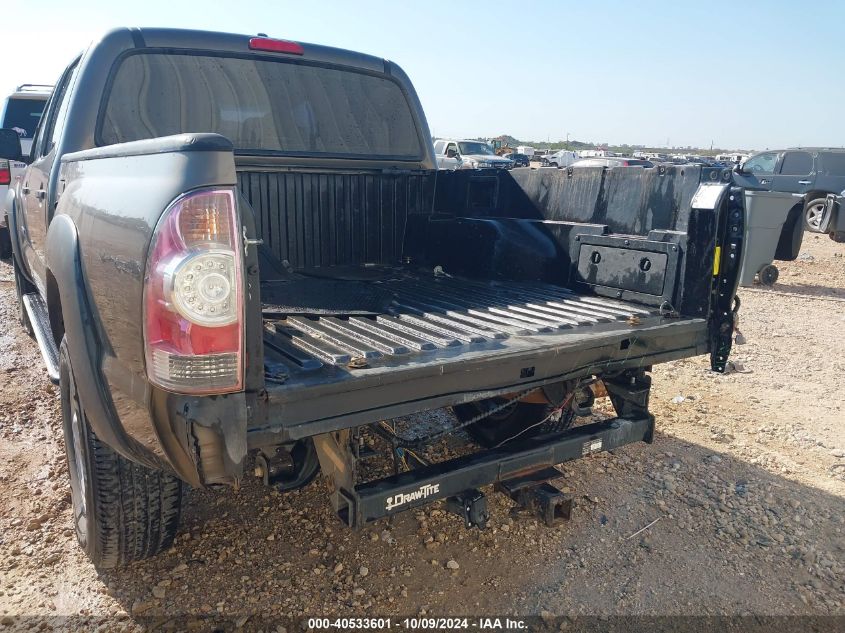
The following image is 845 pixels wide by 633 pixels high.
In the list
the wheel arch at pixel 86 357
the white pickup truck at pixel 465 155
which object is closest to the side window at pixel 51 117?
the wheel arch at pixel 86 357

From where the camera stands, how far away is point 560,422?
3.53 m

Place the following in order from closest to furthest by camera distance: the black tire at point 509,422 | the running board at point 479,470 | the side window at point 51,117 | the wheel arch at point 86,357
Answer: the wheel arch at point 86,357, the running board at point 479,470, the black tire at point 509,422, the side window at point 51,117

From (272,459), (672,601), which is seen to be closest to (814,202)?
(672,601)

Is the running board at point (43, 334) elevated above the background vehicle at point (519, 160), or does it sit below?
below

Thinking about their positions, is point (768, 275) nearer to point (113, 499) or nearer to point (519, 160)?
point (113, 499)

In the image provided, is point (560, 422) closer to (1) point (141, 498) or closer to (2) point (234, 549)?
(2) point (234, 549)

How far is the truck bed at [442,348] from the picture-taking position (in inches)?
78.6

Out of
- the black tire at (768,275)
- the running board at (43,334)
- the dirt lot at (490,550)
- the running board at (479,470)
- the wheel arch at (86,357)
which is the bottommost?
the dirt lot at (490,550)

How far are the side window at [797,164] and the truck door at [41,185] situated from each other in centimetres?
1610

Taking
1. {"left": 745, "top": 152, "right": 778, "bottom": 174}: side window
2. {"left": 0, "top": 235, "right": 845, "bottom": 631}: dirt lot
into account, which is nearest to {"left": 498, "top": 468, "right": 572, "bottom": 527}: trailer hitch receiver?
{"left": 0, "top": 235, "right": 845, "bottom": 631}: dirt lot

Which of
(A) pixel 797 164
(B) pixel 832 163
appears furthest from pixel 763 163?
(B) pixel 832 163

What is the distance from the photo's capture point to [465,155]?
26.3 m

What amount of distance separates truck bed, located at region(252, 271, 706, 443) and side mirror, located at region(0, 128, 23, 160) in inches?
101

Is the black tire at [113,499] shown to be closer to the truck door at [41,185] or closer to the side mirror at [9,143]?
the truck door at [41,185]
